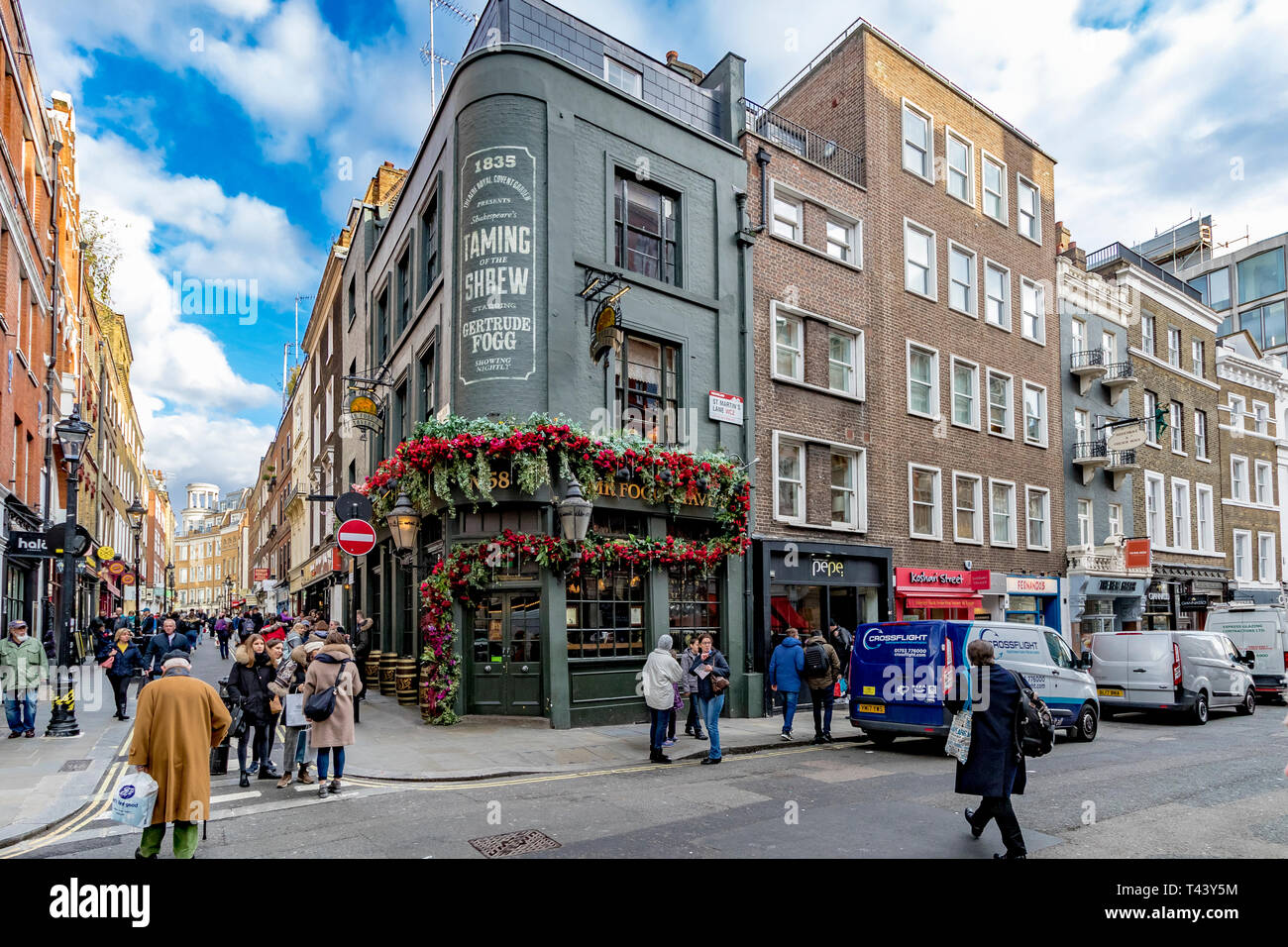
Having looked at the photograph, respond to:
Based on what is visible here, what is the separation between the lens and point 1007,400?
82.6ft

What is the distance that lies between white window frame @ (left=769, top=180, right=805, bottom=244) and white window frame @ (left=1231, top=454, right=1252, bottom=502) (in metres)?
24.7

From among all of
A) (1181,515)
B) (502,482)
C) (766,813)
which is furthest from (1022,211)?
(766,813)

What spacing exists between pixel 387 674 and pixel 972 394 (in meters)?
16.6

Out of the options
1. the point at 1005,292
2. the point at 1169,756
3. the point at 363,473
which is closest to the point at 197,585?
the point at 363,473

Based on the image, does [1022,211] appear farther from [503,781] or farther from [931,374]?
[503,781]

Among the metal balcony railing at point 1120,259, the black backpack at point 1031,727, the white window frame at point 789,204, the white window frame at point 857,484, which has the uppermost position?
the metal balcony railing at point 1120,259

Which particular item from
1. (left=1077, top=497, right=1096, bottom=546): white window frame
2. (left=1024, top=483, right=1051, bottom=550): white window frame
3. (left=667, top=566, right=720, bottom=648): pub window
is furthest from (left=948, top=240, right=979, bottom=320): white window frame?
(left=667, top=566, right=720, bottom=648): pub window

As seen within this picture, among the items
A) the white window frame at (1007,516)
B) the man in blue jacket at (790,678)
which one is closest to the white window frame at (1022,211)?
the white window frame at (1007,516)

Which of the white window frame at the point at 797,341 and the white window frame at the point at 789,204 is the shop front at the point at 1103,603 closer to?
the white window frame at the point at 797,341

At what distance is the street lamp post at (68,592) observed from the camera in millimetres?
13812

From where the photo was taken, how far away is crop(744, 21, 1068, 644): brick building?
19500 millimetres

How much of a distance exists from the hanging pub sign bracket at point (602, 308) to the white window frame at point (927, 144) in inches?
423
